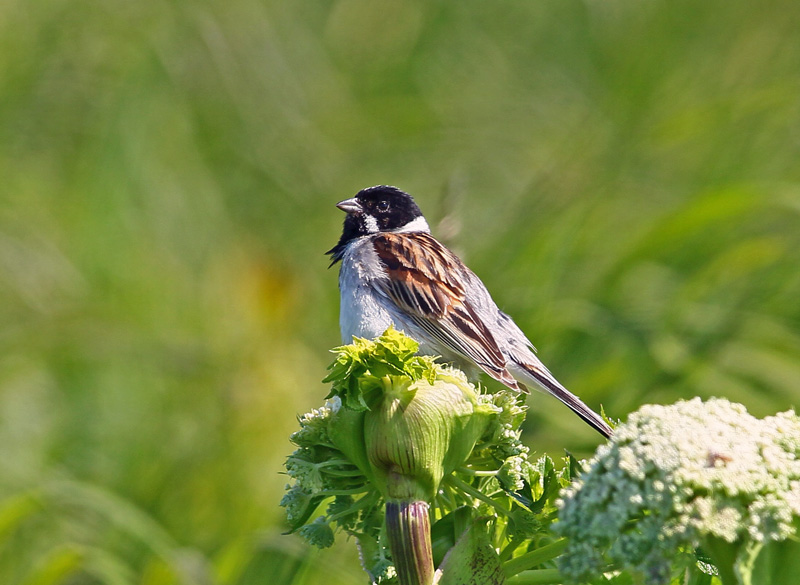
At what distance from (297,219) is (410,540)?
20.1ft

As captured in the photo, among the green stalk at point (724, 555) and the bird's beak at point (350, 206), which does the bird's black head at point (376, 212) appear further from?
the green stalk at point (724, 555)

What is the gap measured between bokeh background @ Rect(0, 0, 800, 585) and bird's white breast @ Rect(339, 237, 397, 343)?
1.15 ft

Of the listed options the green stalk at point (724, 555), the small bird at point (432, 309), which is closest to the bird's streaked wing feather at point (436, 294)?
the small bird at point (432, 309)

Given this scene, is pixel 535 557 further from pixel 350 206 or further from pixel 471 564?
pixel 350 206

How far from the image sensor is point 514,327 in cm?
266

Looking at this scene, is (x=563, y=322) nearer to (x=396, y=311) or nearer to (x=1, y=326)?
(x=396, y=311)

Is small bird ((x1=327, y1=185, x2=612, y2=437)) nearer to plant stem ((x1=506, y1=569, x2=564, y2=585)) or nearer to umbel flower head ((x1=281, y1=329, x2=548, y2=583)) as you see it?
umbel flower head ((x1=281, y1=329, x2=548, y2=583))

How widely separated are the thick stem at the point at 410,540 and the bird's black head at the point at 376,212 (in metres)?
1.87

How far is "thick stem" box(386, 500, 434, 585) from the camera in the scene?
108 cm

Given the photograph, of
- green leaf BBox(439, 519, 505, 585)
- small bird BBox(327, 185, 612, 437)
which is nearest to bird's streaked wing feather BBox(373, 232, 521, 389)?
small bird BBox(327, 185, 612, 437)

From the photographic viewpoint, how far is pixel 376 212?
3.10 metres

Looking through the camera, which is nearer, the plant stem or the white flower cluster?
the white flower cluster

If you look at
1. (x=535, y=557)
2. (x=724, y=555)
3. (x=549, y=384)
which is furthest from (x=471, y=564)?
(x=549, y=384)

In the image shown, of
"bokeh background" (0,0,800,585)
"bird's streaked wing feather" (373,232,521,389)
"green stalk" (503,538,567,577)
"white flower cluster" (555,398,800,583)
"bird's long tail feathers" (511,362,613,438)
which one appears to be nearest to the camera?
"white flower cluster" (555,398,800,583)
